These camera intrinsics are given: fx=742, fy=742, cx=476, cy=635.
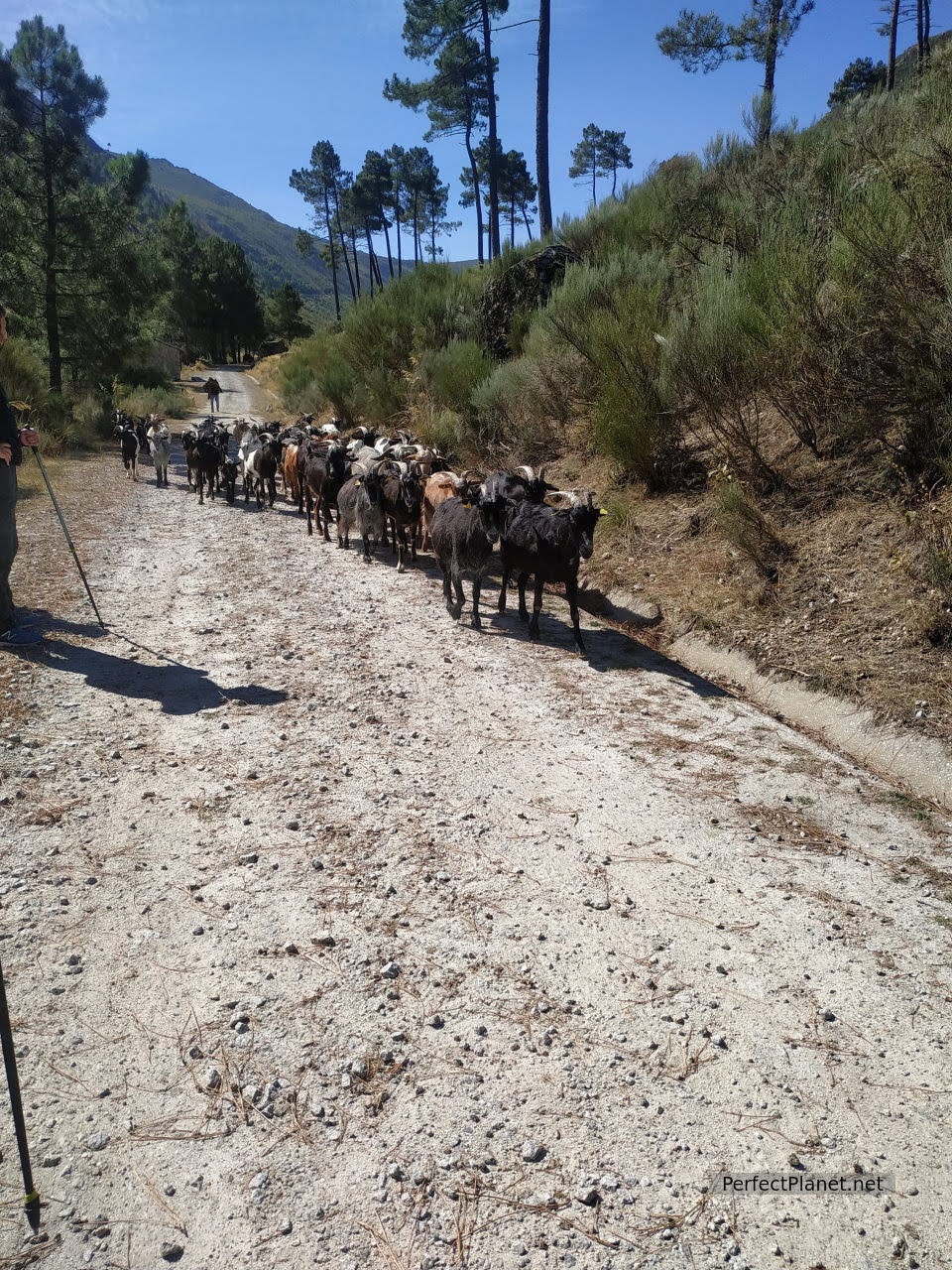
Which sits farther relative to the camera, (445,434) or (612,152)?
(612,152)

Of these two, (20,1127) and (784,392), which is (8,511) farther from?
(784,392)

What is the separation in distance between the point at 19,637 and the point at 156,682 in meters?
1.58

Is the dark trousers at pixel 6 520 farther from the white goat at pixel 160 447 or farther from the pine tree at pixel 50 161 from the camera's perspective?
the pine tree at pixel 50 161

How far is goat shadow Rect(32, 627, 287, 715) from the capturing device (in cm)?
592

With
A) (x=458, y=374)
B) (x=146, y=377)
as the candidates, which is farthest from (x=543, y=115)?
(x=146, y=377)

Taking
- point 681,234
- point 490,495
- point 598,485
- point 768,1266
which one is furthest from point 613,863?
point 681,234

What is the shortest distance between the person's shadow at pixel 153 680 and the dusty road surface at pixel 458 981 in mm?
45

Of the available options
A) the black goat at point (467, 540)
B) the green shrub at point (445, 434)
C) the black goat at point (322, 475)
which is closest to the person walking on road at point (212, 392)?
the green shrub at point (445, 434)

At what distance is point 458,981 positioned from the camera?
326 cm

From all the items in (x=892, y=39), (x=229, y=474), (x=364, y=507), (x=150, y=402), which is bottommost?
(x=364, y=507)

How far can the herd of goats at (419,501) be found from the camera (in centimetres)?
779

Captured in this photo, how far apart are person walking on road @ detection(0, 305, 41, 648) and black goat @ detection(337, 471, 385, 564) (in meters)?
4.90

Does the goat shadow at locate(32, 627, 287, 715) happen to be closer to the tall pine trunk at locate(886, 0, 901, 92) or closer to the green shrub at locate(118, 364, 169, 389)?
the tall pine trunk at locate(886, 0, 901, 92)

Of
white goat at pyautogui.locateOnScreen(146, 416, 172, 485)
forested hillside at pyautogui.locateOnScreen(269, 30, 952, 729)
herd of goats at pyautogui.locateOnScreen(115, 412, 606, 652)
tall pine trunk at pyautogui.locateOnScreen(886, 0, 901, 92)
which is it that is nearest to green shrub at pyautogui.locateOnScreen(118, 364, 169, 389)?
white goat at pyautogui.locateOnScreen(146, 416, 172, 485)
